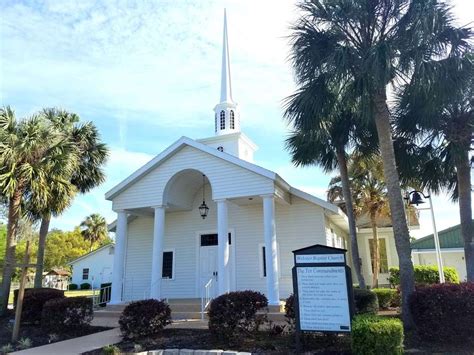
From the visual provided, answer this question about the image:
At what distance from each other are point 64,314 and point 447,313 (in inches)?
366

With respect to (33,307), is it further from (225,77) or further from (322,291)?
(225,77)

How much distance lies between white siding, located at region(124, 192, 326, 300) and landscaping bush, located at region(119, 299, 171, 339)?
5949mm

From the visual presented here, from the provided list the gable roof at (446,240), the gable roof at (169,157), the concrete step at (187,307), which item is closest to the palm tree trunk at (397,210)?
the gable roof at (169,157)

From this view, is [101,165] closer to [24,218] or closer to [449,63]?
[24,218]

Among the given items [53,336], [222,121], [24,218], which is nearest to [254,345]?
[53,336]

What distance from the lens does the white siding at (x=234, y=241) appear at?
49.3ft

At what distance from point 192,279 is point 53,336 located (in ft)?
23.5

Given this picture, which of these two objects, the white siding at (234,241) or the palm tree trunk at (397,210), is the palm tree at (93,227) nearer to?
the white siding at (234,241)

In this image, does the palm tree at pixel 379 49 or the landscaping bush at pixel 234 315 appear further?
the palm tree at pixel 379 49

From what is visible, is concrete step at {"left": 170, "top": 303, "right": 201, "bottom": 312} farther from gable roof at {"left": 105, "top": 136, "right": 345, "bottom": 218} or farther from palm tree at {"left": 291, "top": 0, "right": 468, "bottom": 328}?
palm tree at {"left": 291, "top": 0, "right": 468, "bottom": 328}

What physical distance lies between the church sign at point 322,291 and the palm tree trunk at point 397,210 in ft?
6.41

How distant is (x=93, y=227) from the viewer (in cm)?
5966

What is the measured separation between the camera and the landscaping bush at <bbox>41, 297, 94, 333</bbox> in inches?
395

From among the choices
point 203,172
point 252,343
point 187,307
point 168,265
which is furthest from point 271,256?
point 168,265
